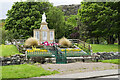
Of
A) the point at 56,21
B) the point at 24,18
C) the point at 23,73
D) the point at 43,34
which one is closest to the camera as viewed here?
the point at 23,73

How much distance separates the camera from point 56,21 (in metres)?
19.5

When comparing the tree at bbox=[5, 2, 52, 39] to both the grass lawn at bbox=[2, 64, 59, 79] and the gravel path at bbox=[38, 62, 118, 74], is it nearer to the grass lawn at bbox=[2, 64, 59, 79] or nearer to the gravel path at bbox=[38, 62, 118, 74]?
the gravel path at bbox=[38, 62, 118, 74]

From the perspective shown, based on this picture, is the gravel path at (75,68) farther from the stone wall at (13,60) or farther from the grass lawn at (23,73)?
the stone wall at (13,60)

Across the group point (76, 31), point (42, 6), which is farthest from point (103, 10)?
point (42, 6)

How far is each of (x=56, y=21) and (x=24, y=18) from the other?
350 cm

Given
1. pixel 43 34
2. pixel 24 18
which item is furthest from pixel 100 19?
pixel 24 18

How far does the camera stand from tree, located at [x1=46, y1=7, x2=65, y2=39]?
19.3 meters

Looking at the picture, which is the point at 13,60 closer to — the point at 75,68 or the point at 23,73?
the point at 23,73

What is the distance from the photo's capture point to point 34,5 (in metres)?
20.3

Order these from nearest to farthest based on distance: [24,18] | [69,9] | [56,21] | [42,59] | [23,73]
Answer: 1. [23,73]
2. [42,59]
3. [24,18]
4. [56,21]
5. [69,9]

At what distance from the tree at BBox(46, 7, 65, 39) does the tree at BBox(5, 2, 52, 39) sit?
1.21 m

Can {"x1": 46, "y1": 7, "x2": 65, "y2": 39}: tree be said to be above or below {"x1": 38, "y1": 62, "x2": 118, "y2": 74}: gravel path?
above

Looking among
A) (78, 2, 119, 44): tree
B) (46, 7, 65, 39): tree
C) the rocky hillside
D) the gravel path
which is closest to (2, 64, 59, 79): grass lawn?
the gravel path

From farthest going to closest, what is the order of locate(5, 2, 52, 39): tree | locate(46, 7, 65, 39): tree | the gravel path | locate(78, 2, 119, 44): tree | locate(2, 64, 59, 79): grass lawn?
locate(46, 7, 65, 39): tree
locate(5, 2, 52, 39): tree
locate(78, 2, 119, 44): tree
the gravel path
locate(2, 64, 59, 79): grass lawn
